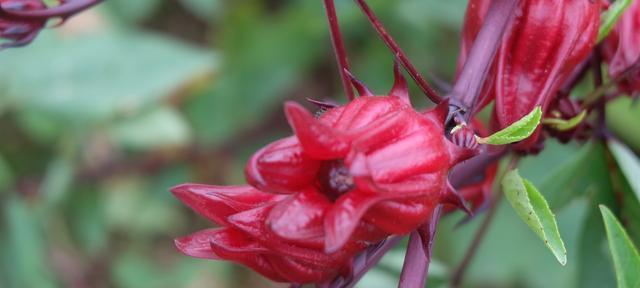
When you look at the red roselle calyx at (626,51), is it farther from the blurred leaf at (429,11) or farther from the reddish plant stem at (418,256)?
the blurred leaf at (429,11)

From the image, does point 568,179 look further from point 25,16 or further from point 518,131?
point 25,16

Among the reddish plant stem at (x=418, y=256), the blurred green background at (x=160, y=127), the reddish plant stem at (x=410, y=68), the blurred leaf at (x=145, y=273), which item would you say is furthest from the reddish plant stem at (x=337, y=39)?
the blurred leaf at (x=145, y=273)

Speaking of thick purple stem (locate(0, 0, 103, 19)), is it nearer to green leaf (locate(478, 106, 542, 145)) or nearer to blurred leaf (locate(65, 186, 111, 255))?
green leaf (locate(478, 106, 542, 145))

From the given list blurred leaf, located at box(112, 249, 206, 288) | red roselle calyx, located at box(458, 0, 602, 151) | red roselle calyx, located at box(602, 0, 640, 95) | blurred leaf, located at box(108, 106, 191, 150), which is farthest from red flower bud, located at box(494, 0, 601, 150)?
blurred leaf, located at box(112, 249, 206, 288)

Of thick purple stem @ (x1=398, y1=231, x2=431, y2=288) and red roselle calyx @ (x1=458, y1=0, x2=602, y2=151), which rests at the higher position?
red roselle calyx @ (x1=458, y1=0, x2=602, y2=151)

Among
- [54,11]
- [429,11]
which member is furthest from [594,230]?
[429,11]

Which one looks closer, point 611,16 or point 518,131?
point 518,131
